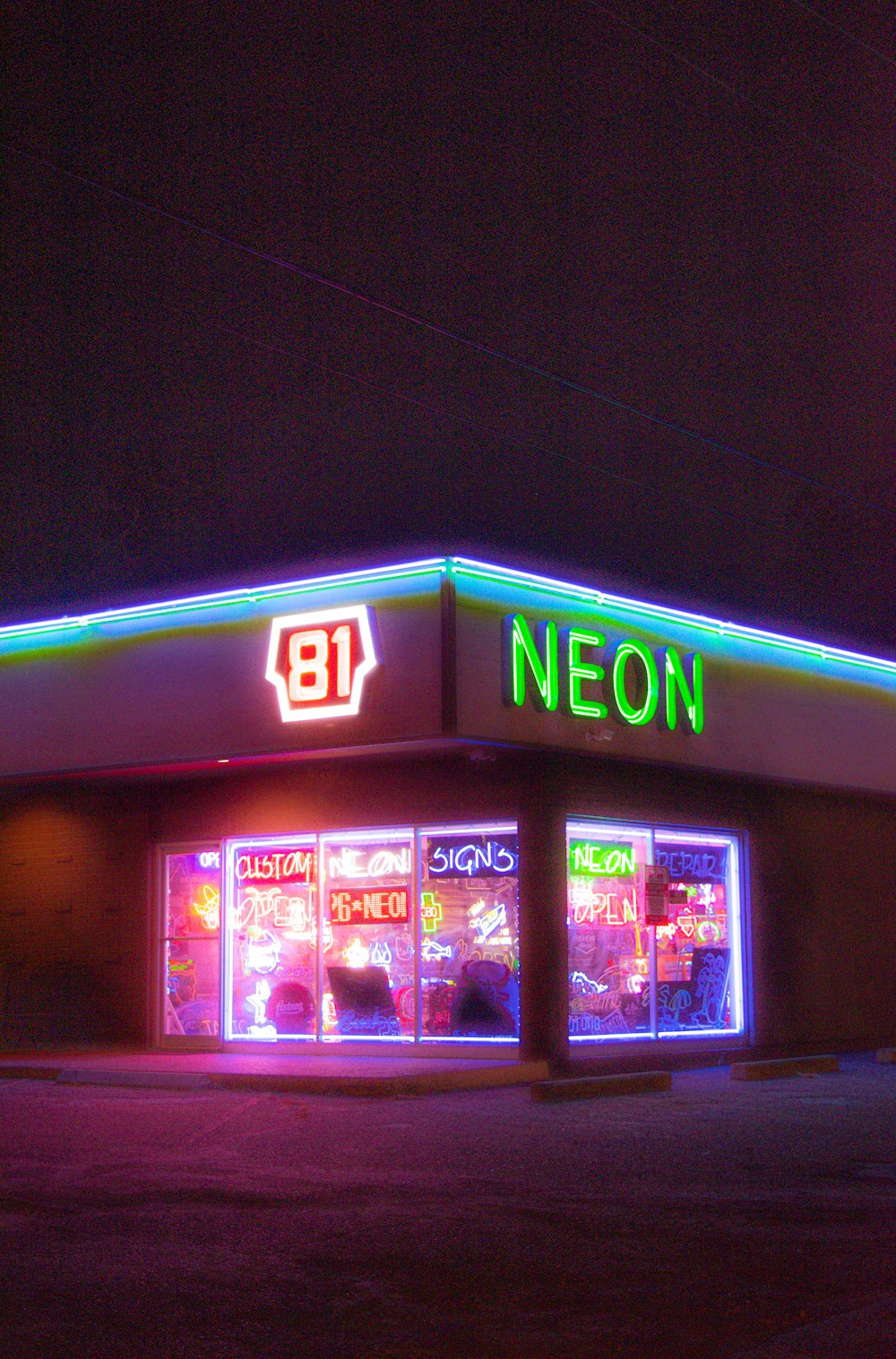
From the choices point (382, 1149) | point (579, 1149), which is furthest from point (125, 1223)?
point (579, 1149)

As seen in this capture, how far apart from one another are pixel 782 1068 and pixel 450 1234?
1161 cm

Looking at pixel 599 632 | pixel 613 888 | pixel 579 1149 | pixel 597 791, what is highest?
pixel 599 632

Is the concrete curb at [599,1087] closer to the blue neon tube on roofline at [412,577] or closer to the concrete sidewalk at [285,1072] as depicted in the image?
the concrete sidewalk at [285,1072]

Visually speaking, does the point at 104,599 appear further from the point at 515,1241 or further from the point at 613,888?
the point at 515,1241

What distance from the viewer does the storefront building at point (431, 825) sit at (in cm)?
1817

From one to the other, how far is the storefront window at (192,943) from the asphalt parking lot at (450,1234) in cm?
686

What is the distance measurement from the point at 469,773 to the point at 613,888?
8.76ft

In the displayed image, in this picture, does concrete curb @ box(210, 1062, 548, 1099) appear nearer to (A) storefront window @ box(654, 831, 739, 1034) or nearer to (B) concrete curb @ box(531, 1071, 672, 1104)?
(B) concrete curb @ box(531, 1071, 672, 1104)

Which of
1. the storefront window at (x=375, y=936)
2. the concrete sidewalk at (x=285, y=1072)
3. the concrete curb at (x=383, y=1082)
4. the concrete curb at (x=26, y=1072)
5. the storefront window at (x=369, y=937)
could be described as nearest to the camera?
the concrete curb at (x=383, y=1082)

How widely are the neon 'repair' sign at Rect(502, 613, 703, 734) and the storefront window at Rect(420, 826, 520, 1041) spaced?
2206mm

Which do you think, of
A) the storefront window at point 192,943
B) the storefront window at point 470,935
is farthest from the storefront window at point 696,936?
the storefront window at point 192,943

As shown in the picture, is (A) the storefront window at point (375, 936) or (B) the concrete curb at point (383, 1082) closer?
(B) the concrete curb at point (383, 1082)

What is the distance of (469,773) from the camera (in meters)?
19.6

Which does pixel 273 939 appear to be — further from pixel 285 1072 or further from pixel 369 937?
pixel 285 1072
